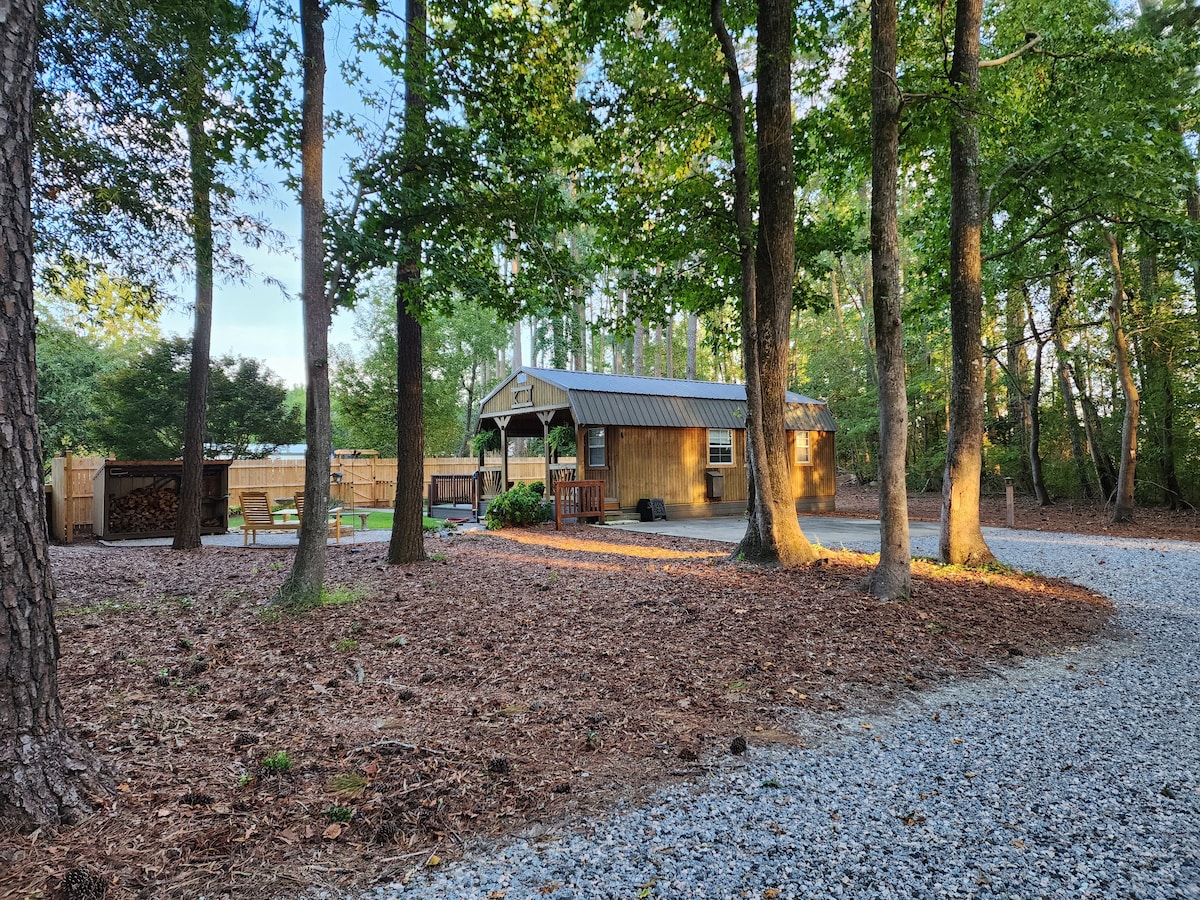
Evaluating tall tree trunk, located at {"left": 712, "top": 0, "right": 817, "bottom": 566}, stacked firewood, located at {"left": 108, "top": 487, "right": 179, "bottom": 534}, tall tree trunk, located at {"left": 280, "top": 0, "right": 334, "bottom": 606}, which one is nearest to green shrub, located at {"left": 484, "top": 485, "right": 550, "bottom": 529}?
stacked firewood, located at {"left": 108, "top": 487, "right": 179, "bottom": 534}

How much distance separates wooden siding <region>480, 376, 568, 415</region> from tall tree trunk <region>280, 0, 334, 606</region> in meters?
8.91

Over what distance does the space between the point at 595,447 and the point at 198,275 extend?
9.10 m

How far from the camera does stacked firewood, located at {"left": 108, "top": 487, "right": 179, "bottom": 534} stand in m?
11.8

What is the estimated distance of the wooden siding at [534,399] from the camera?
1482 cm

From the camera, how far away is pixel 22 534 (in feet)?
6.88

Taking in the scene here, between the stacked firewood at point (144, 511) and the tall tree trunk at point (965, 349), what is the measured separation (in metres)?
13.2

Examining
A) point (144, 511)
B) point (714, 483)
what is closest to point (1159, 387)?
point (714, 483)

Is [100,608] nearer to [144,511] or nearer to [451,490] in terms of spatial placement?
[144,511]

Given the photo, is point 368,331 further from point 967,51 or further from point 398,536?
point 967,51

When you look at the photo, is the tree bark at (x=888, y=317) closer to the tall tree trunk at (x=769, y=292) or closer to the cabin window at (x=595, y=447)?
the tall tree trunk at (x=769, y=292)

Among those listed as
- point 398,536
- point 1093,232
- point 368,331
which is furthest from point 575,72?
point 368,331

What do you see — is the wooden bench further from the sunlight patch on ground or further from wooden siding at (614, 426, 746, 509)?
the sunlight patch on ground

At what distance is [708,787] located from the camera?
2.59 metres

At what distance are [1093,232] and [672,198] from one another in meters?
8.04
